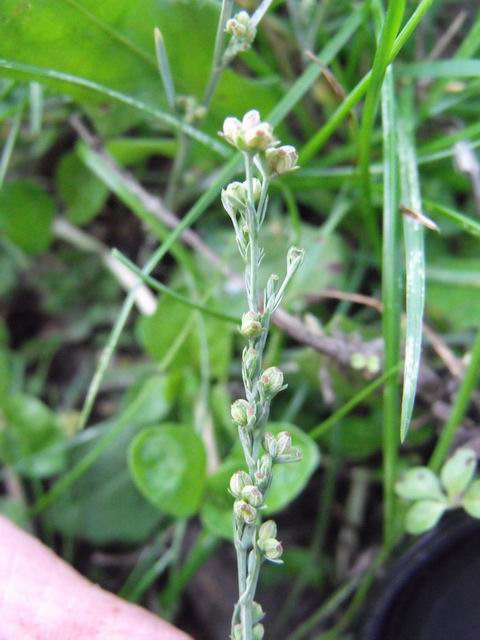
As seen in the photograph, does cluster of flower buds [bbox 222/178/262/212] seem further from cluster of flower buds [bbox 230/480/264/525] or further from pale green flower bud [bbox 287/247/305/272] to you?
cluster of flower buds [bbox 230/480/264/525]

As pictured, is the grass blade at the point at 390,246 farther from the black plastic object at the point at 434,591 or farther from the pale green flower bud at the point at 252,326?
the pale green flower bud at the point at 252,326

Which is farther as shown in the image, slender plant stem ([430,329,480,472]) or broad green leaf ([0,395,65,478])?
broad green leaf ([0,395,65,478])

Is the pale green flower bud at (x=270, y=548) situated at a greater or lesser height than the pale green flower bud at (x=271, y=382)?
lesser

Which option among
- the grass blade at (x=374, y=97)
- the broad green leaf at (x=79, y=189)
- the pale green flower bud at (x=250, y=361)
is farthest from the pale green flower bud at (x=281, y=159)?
the broad green leaf at (x=79, y=189)

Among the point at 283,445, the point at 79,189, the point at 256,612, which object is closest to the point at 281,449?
the point at 283,445

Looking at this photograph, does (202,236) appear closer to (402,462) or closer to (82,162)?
(82,162)

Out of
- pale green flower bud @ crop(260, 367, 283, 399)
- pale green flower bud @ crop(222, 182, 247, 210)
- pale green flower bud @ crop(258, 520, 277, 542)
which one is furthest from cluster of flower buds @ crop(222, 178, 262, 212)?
pale green flower bud @ crop(258, 520, 277, 542)

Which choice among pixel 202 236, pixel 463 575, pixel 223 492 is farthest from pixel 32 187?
pixel 463 575
